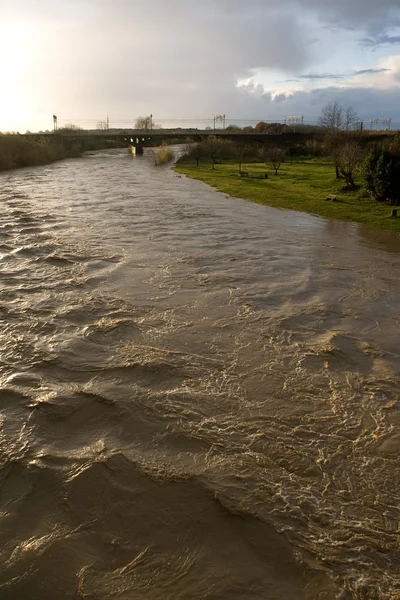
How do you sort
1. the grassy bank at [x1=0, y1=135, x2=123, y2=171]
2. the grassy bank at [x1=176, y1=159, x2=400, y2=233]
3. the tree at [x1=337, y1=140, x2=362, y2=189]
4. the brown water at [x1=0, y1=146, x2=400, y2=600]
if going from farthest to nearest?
the grassy bank at [x1=0, y1=135, x2=123, y2=171] < the tree at [x1=337, y1=140, x2=362, y2=189] < the grassy bank at [x1=176, y1=159, x2=400, y2=233] < the brown water at [x1=0, y1=146, x2=400, y2=600]

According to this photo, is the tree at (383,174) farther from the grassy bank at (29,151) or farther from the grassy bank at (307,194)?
the grassy bank at (29,151)

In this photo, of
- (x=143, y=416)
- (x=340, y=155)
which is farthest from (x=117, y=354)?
(x=340, y=155)

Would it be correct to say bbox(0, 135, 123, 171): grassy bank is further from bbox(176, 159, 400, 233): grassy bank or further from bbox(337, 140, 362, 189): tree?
bbox(337, 140, 362, 189): tree

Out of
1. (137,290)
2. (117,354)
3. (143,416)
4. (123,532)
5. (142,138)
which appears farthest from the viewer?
(142,138)

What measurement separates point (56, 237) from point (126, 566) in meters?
15.7

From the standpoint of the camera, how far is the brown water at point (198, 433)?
4750 mm

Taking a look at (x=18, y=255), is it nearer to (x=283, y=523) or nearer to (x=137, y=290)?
(x=137, y=290)

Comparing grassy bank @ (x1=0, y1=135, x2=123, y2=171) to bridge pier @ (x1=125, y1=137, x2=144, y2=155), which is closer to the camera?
grassy bank @ (x1=0, y1=135, x2=123, y2=171)

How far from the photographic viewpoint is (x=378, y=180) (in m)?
25.0

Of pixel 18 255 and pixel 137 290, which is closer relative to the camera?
pixel 137 290

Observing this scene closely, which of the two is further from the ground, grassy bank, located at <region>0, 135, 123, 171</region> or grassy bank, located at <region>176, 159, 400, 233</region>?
grassy bank, located at <region>0, 135, 123, 171</region>

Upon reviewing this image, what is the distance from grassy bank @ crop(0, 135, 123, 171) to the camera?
53.4m

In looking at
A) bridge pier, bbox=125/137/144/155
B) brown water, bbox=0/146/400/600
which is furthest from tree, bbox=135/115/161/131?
brown water, bbox=0/146/400/600

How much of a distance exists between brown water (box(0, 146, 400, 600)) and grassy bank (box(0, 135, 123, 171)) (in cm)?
4484
